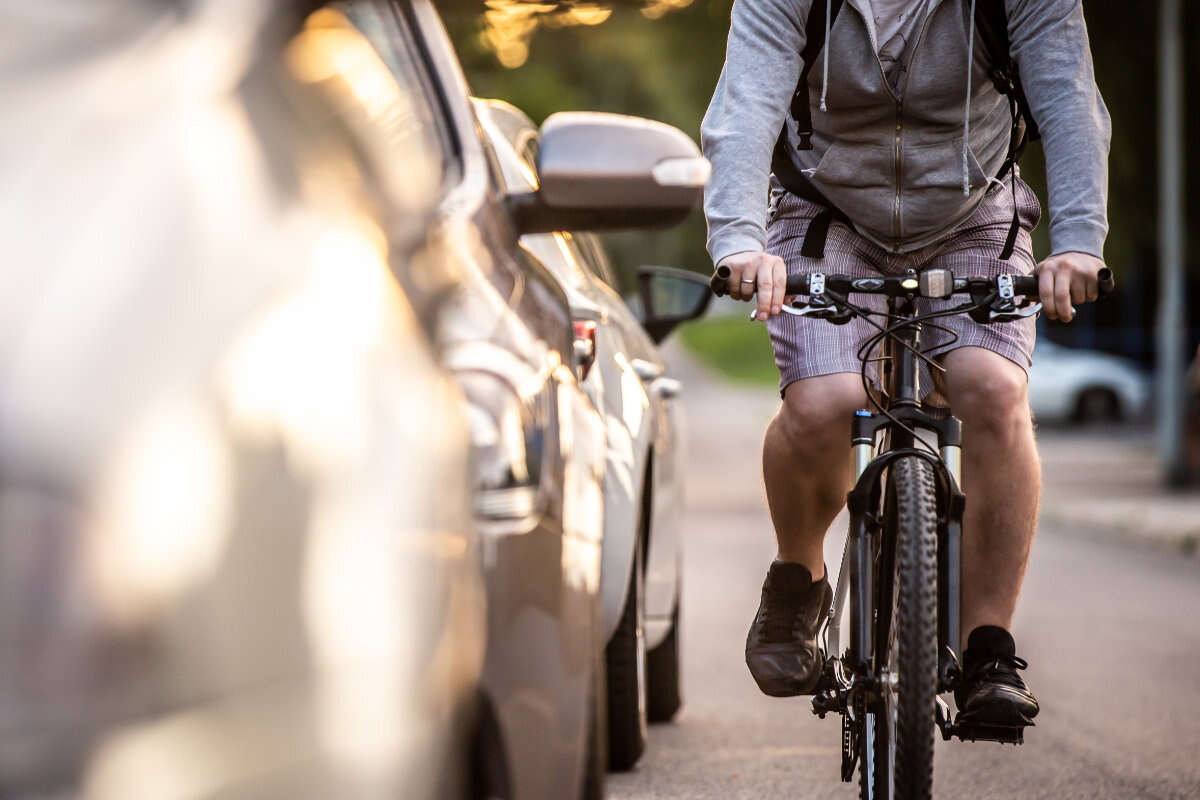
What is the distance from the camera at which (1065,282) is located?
335 centimetres

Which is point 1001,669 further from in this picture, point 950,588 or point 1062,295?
point 1062,295

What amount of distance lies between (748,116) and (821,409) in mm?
622

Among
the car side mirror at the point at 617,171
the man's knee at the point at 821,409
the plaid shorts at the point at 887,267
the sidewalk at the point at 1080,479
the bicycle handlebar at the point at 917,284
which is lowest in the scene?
the sidewalk at the point at 1080,479

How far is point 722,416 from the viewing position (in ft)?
102

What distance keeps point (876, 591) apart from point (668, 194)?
121 centimetres

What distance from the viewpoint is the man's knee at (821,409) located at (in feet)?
12.1

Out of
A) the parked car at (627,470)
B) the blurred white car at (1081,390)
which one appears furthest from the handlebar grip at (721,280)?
the blurred white car at (1081,390)

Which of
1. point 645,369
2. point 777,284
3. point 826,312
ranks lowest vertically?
point 645,369

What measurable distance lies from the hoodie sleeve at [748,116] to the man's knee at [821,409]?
0.35 meters

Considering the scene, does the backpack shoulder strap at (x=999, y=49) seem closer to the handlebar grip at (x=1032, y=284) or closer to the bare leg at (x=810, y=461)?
the handlebar grip at (x=1032, y=284)

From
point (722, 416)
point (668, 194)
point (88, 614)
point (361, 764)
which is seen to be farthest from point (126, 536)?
point (722, 416)

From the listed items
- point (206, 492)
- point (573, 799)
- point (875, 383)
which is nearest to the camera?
point (206, 492)

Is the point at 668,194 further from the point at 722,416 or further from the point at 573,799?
the point at 722,416

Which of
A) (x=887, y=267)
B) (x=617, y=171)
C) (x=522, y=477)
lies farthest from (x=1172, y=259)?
(x=522, y=477)
